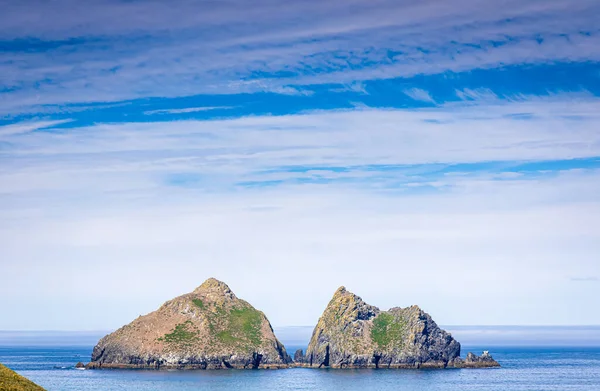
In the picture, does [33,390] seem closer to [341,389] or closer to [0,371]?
[0,371]

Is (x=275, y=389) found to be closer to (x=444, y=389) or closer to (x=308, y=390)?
(x=308, y=390)

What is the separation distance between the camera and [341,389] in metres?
200

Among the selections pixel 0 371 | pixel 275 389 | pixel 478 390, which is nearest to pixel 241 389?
pixel 275 389

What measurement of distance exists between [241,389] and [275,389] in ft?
25.9

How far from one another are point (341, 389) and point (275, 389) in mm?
14969

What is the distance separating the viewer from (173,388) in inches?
7771

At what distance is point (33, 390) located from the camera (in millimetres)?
96000

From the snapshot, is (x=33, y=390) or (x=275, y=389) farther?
(x=275, y=389)

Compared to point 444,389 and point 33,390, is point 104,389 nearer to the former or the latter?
point 444,389

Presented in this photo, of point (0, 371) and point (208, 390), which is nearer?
point (0, 371)

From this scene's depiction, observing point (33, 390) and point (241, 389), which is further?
point (241, 389)

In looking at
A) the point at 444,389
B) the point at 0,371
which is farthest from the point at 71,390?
the point at 0,371

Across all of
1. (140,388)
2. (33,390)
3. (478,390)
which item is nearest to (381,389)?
(478,390)

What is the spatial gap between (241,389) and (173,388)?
15.3 meters
